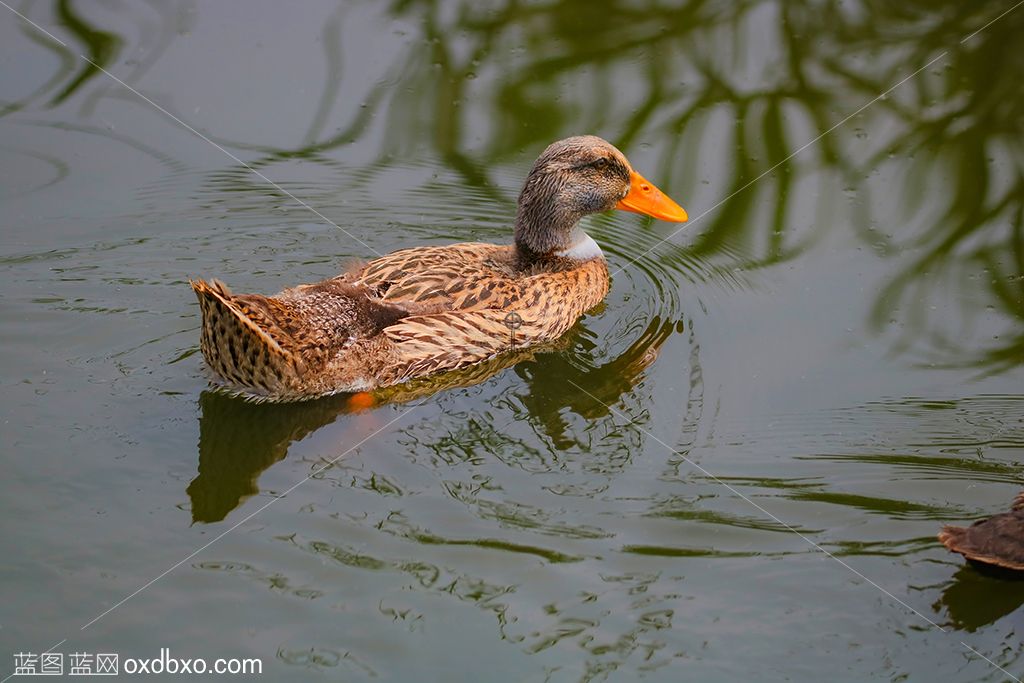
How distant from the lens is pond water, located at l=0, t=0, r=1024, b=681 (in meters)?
5.22

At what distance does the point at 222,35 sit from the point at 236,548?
16.5 feet

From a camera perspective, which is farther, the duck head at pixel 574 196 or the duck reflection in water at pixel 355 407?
the duck head at pixel 574 196

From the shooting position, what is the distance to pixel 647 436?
645 cm

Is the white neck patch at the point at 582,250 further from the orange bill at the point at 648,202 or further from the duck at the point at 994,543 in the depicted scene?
the duck at the point at 994,543

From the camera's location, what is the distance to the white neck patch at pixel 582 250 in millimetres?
7805

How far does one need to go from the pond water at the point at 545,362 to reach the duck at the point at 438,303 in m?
0.21

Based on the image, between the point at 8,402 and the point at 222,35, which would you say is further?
the point at 222,35

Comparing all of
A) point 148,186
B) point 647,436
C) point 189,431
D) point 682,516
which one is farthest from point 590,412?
point 148,186

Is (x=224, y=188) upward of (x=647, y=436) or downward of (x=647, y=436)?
upward

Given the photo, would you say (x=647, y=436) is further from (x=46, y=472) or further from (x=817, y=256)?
(x=46, y=472)

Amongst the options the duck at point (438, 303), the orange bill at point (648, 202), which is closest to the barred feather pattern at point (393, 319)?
the duck at point (438, 303)

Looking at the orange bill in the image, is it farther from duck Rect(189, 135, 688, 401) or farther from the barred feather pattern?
the barred feather pattern

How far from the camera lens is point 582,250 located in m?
7.84

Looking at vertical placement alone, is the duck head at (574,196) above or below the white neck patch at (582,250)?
above
